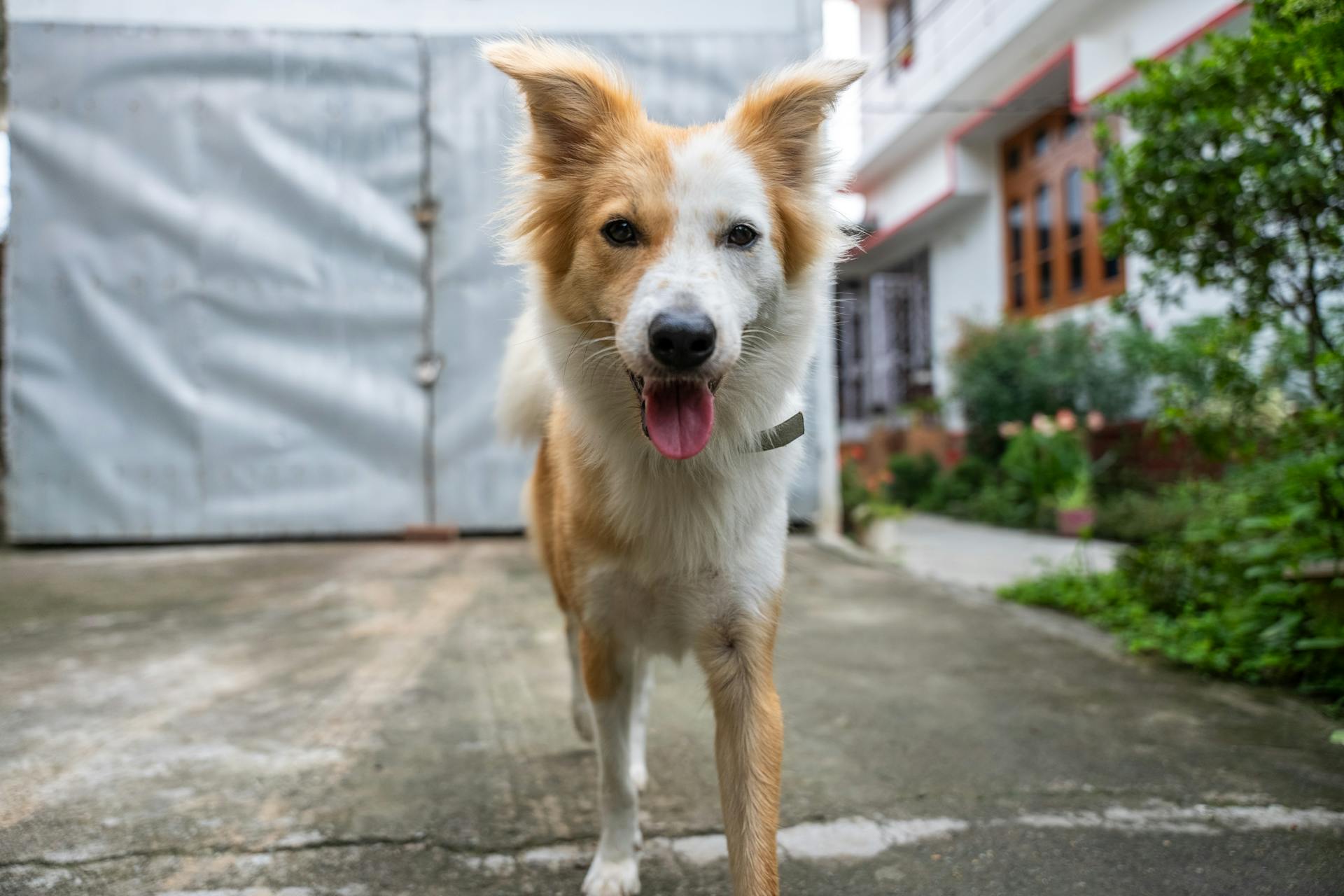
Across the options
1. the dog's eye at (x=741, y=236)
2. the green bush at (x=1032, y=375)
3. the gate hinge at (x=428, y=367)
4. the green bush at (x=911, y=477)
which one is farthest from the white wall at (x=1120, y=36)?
the dog's eye at (x=741, y=236)

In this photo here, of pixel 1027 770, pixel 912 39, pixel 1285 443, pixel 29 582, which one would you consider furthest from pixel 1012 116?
pixel 29 582

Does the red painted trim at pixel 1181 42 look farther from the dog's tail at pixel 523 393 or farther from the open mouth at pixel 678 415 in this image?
the open mouth at pixel 678 415

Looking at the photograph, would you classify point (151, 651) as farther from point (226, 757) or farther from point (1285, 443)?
point (1285, 443)

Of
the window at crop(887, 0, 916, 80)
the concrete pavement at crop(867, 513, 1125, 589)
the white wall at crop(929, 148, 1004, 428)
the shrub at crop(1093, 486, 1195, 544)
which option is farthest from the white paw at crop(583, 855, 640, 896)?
the window at crop(887, 0, 916, 80)

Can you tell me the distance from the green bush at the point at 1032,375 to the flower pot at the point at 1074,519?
149 cm

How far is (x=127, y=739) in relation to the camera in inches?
107

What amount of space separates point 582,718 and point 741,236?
5.16ft

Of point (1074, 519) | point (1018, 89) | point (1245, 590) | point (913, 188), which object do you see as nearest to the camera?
point (1245, 590)

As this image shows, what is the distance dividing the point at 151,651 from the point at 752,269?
3.19m

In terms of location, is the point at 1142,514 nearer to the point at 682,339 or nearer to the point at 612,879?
the point at 612,879

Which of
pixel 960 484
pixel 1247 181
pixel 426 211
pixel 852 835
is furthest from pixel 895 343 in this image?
pixel 852 835

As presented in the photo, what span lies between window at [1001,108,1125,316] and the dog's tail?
7.46 meters

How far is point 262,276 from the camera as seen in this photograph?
6648mm

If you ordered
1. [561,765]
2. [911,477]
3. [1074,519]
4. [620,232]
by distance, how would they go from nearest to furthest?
1. [620,232]
2. [561,765]
3. [1074,519]
4. [911,477]
